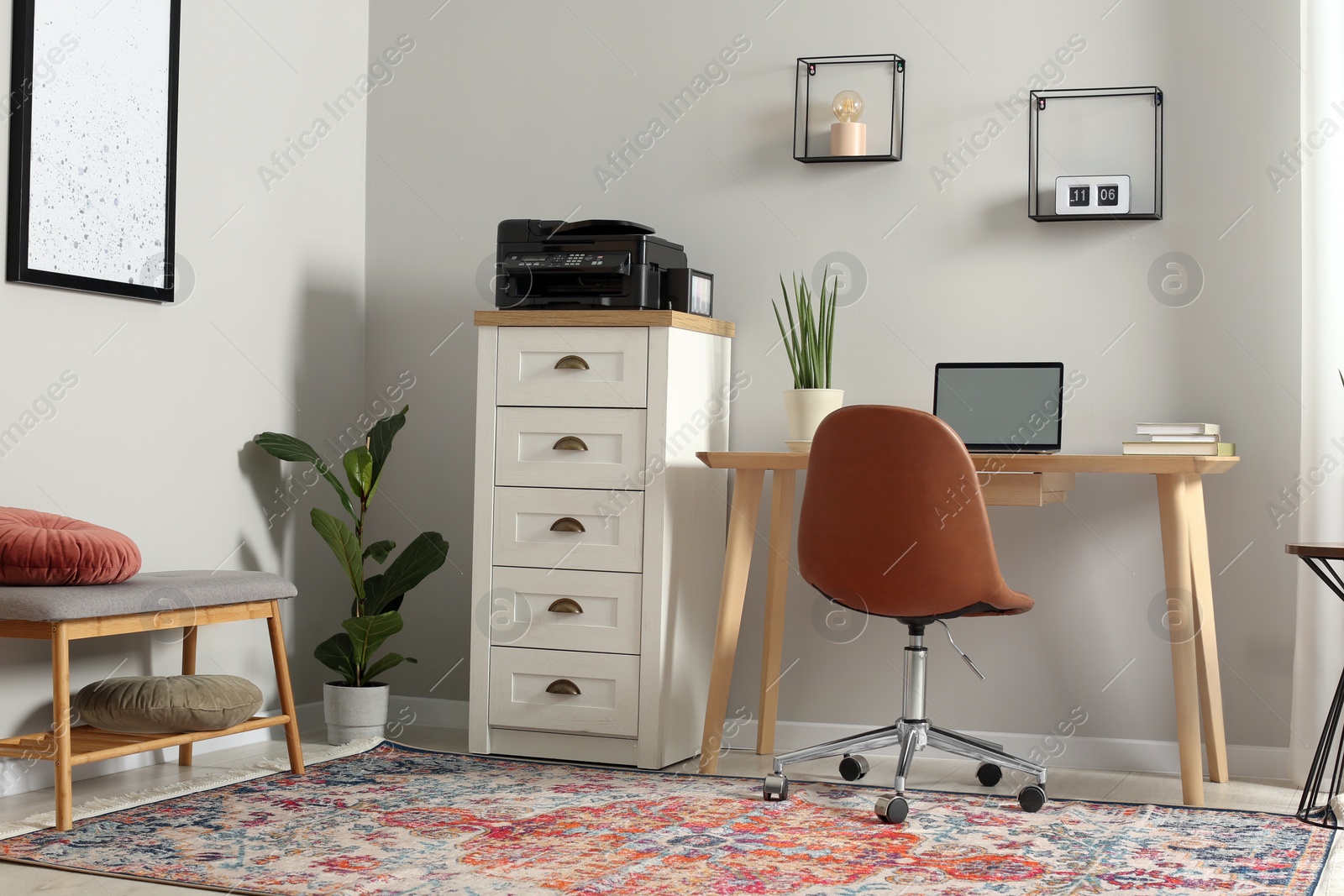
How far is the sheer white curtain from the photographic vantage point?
3174mm

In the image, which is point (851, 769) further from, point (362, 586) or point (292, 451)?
point (292, 451)

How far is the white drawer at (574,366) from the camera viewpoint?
3.40 metres

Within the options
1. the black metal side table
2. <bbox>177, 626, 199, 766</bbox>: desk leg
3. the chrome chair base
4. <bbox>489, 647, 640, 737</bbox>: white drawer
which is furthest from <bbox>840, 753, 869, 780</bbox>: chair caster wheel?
<bbox>177, 626, 199, 766</bbox>: desk leg

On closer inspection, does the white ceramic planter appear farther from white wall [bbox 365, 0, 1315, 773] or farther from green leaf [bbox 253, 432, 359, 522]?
green leaf [bbox 253, 432, 359, 522]

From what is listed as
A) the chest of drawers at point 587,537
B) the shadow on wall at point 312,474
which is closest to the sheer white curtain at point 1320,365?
the chest of drawers at point 587,537

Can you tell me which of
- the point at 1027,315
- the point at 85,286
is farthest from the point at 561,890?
the point at 1027,315

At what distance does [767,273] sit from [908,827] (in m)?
1.72

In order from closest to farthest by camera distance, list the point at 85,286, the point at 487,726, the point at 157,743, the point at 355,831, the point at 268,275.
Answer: the point at 355,831
the point at 157,743
the point at 85,286
the point at 487,726
the point at 268,275

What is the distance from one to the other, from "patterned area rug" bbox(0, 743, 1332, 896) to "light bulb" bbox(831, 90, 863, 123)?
183 centimetres

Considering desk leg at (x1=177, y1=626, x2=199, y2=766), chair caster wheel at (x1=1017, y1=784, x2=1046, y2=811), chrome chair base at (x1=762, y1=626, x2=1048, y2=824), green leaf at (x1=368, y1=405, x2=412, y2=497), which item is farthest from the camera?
green leaf at (x1=368, y1=405, x2=412, y2=497)

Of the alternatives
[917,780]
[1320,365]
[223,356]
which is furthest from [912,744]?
[223,356]

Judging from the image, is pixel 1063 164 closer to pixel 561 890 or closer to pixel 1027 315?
pixel 1027 315

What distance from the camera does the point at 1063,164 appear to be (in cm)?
358

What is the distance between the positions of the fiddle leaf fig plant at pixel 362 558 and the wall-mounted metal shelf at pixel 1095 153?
6.35 feet
